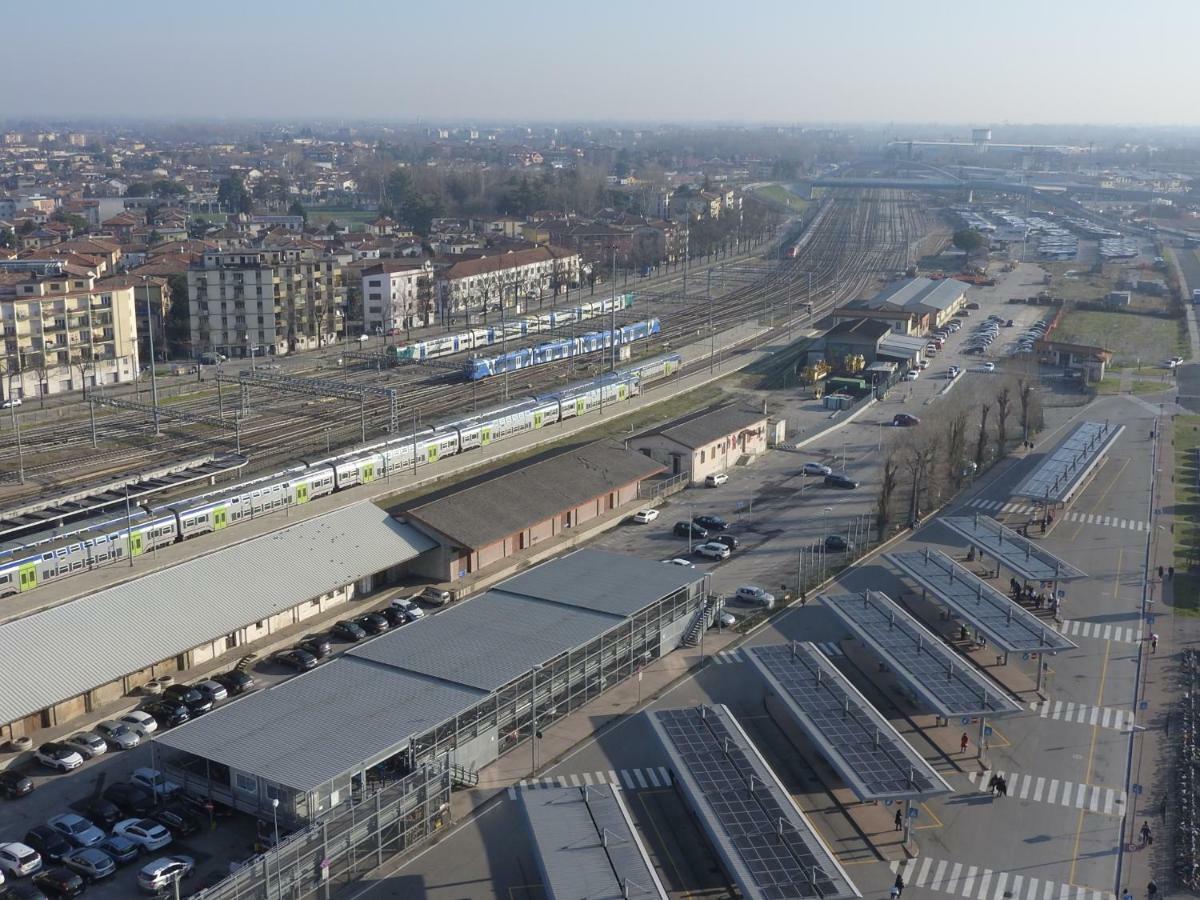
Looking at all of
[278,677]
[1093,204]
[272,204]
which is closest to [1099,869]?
[278,677]

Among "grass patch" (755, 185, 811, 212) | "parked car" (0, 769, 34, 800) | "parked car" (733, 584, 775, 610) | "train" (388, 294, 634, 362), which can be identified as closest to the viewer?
"parked car" (0, 769, 34, 800)

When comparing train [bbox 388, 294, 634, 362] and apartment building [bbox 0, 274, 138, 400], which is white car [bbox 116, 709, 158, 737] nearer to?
apartment building [bbox 0, 274, 138, 400]

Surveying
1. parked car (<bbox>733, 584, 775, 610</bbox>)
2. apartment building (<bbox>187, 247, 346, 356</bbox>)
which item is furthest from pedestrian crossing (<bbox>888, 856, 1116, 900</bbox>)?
apartment building (<bbox>187, 247, 346, 356</bbox>)

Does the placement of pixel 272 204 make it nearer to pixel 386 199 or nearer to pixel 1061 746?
pixel 386 199

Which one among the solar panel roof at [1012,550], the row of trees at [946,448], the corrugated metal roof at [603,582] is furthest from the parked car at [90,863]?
the row of trees at [946,448]

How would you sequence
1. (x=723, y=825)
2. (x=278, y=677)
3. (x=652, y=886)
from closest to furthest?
(x=652, y=886) → (x=723, y=825) → (x=278, y=677)

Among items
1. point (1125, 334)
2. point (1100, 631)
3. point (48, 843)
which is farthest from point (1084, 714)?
point (1125, 334)
